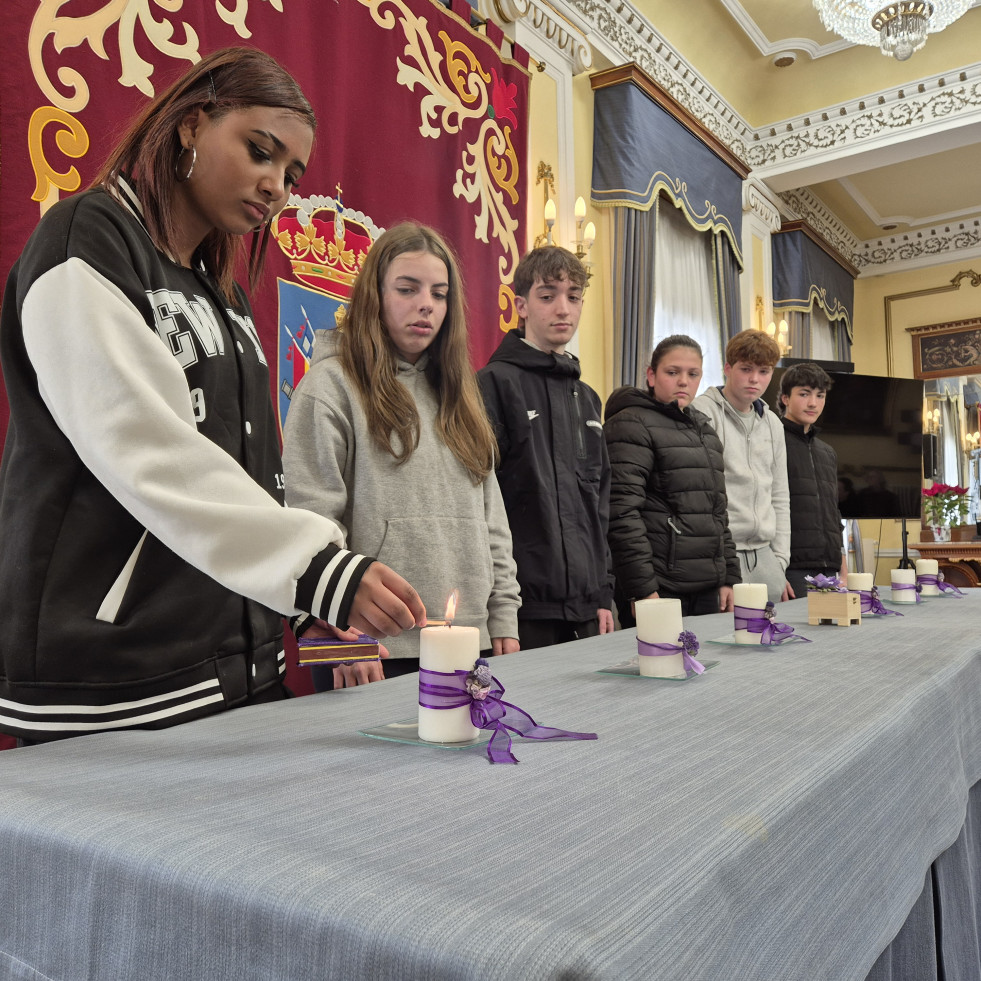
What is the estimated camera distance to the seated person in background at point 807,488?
11.6ft

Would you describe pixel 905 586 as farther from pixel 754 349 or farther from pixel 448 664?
pixel 448 664

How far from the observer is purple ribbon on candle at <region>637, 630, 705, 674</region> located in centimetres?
113

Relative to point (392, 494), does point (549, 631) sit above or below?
below

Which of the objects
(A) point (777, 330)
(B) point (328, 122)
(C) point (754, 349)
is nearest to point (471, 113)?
(B) point (328, 122)

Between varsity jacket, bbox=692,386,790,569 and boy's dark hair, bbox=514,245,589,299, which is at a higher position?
boy's dark hair, bbox=514,245,589,299

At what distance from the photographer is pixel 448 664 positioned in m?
0.77

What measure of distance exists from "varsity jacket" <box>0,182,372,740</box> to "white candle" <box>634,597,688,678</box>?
0.52 metres

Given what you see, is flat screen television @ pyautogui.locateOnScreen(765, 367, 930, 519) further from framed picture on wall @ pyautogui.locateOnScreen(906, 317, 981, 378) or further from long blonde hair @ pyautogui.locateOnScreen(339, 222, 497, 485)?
framed picture on wall @ pyautogui.locateOnScreen(906, 317, 981, 378)

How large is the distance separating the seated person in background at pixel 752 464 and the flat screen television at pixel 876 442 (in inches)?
46.1

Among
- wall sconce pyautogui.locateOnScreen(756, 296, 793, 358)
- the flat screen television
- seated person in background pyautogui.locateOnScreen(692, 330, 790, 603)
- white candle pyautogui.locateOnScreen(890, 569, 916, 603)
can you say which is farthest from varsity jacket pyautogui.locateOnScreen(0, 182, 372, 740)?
wall sconce pyautogui.locateOnScreen(756, 296, 793, 358)

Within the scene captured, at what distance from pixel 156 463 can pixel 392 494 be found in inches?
35.1

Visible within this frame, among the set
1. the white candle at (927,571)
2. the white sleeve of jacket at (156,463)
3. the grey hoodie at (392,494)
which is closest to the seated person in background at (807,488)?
the white candle at (927,571)

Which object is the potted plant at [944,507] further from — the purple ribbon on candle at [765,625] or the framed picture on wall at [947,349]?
the purple ribbon on candle at [765,625]

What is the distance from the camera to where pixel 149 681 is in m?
0.88
